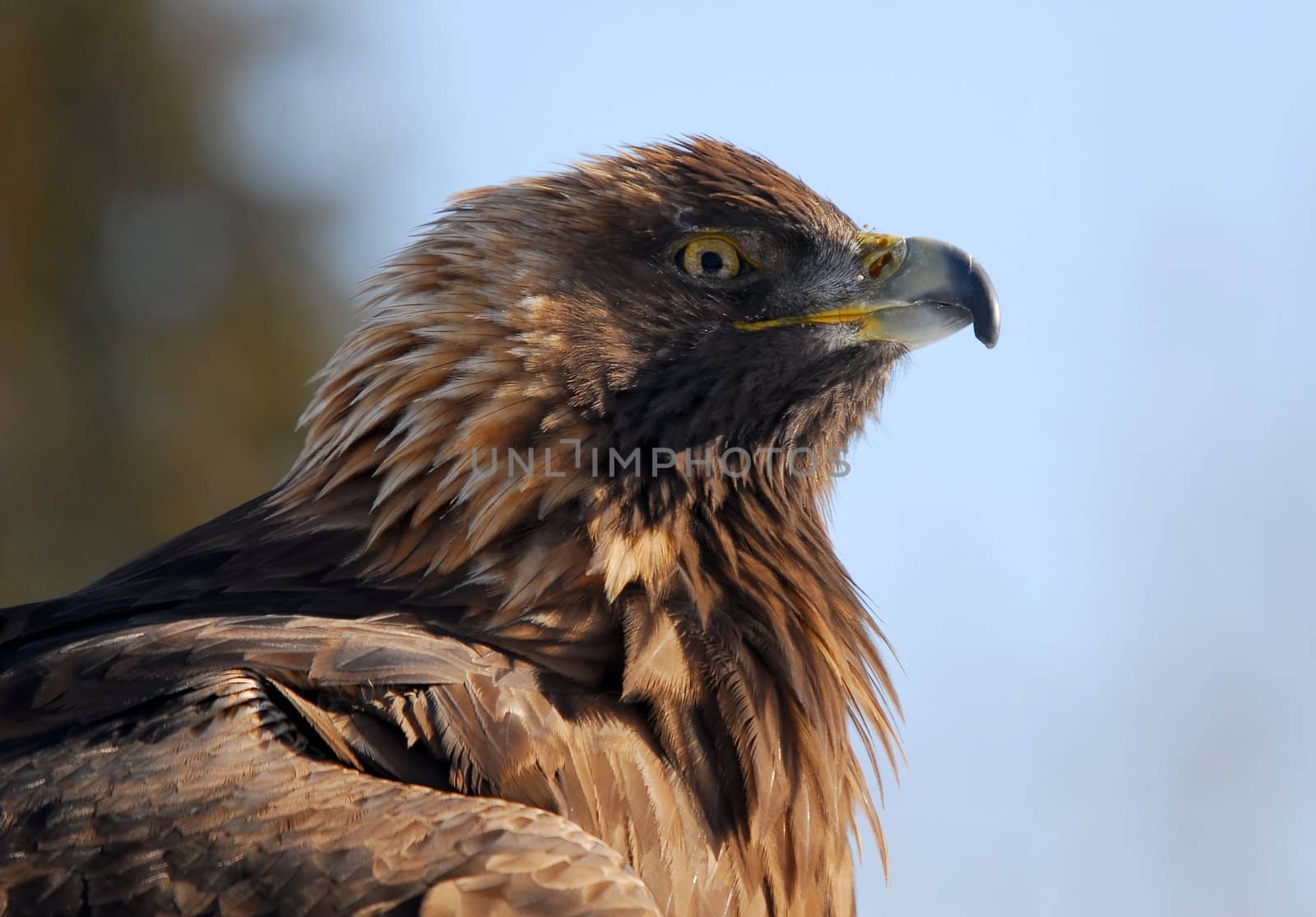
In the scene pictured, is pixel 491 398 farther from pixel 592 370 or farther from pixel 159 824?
pixel 159 824

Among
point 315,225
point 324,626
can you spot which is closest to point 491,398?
point 324,626

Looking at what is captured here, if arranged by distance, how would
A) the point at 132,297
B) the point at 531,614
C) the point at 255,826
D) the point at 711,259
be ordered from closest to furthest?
1. the point at 255,826
2. the point at 531,614
3. the point at 711,259
4. the point at 132,297

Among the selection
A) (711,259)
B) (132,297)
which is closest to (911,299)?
(711,259)

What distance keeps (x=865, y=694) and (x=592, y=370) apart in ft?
3.35

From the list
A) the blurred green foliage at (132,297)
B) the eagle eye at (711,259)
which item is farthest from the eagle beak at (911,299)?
the blurred green foliage at (132,297)

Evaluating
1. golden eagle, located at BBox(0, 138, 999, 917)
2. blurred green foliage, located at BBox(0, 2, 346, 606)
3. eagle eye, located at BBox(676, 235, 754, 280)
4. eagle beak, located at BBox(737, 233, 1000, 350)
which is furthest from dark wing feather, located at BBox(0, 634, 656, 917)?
blurred green foliage, located at BBox(0, 2, 346, 606)

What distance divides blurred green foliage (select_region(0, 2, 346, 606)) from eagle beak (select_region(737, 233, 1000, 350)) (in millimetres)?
8019

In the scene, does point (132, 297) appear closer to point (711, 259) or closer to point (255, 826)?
point (711, 259)

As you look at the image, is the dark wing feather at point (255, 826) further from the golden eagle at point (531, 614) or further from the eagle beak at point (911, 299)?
the eagle beak at point (911, 299)

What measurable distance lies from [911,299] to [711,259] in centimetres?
53

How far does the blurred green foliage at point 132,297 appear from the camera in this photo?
1154 centimetres

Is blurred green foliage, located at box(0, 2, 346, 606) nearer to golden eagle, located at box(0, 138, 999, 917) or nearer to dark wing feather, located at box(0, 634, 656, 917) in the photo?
golden eagle, located at box(0, 138, 999, 917)

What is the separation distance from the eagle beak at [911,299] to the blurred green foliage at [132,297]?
26.3ft

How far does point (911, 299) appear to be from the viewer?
13.7 ft
